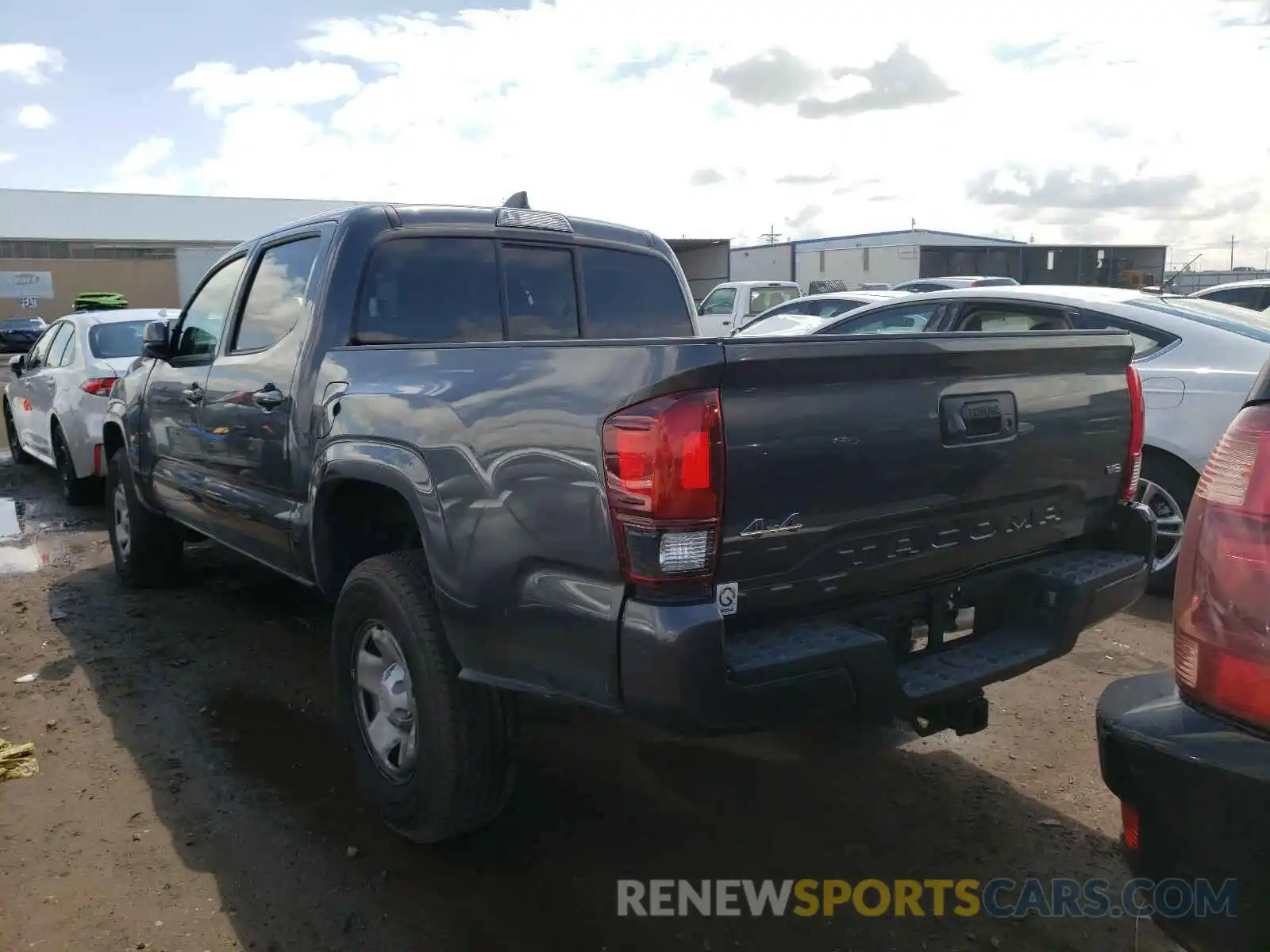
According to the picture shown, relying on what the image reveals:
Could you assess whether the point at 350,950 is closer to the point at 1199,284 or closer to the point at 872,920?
the point at 872,920

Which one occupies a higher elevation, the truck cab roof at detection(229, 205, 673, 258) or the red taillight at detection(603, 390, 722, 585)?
the truck cab roof at detection(229, 205, 673, 258)

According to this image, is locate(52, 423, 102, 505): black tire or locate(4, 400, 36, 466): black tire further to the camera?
locate(4, 400, 36, 466): black tire

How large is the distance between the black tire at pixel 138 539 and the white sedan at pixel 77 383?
188cm

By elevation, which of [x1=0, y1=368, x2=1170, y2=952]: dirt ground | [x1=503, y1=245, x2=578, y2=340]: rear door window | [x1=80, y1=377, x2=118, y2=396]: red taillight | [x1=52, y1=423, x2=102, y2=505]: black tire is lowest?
[x1=0, y1=368, x2=1170, y2=952]: dirt ground

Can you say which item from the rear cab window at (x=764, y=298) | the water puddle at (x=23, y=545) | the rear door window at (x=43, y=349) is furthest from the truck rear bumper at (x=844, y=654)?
the rear cab window at (x=764, y=298)

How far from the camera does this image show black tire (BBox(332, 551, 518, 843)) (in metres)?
2.89

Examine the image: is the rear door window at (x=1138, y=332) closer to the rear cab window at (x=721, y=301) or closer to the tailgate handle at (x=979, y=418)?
the tailgate handle at (x=979, y=418)

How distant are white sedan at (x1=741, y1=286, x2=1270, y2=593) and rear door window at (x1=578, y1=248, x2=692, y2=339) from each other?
1.10 metres

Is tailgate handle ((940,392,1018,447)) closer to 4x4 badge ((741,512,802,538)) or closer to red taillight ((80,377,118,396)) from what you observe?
4x4 badge ((741,512,802,538))

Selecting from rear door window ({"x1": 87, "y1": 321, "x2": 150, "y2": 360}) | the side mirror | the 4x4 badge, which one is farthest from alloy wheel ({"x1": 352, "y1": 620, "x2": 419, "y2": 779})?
rear door window ({"x1": 87, "y1": 321, "x2": 150, "y2": 360})

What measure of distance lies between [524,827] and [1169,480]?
12.7 ft

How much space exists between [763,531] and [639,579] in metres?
0.32

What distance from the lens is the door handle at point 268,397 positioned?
153 inches

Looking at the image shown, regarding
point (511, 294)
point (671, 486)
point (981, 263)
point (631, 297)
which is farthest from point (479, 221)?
point (981, 263)
